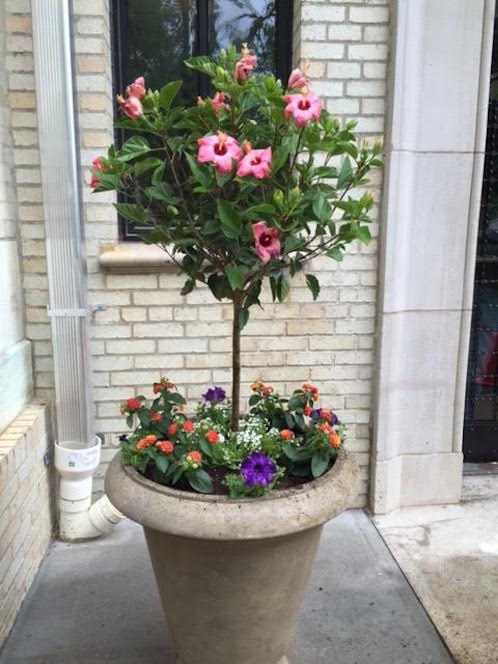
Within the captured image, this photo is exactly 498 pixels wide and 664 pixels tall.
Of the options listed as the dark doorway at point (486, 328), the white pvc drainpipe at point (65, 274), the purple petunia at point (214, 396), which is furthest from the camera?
the dark doorway at point (486, 328)

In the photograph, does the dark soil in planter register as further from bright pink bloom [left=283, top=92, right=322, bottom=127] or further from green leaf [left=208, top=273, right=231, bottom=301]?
bright pink bloom [left=283, top=92, right=322, bottom=127]

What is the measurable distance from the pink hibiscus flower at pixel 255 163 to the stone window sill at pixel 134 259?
1440 millimetres

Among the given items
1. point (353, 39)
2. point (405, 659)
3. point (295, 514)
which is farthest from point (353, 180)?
point (405, 659)

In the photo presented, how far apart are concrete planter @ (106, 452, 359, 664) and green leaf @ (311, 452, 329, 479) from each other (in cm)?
3

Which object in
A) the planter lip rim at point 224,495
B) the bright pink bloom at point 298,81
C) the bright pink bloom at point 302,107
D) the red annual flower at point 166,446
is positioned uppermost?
the bright pink bloom at point 298,81

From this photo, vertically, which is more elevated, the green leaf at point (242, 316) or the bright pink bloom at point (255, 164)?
the bright pink bloom at point (255, 164)

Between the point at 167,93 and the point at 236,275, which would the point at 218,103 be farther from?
the point at 236,275

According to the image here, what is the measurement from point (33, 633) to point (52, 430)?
3.32 feet

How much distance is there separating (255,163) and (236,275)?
0.32m

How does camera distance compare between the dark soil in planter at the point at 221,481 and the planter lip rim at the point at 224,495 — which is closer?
the planter lip rim at the point at 224,495

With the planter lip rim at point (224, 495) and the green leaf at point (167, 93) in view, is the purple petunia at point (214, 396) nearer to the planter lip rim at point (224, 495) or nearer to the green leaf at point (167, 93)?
the planter lip rim at point (224, 495)

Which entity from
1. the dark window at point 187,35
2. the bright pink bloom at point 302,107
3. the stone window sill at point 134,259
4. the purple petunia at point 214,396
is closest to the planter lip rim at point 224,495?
the purple petunia at point 214,396

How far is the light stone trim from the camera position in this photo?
2986 millimetres

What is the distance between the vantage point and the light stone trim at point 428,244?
2.99 meters
